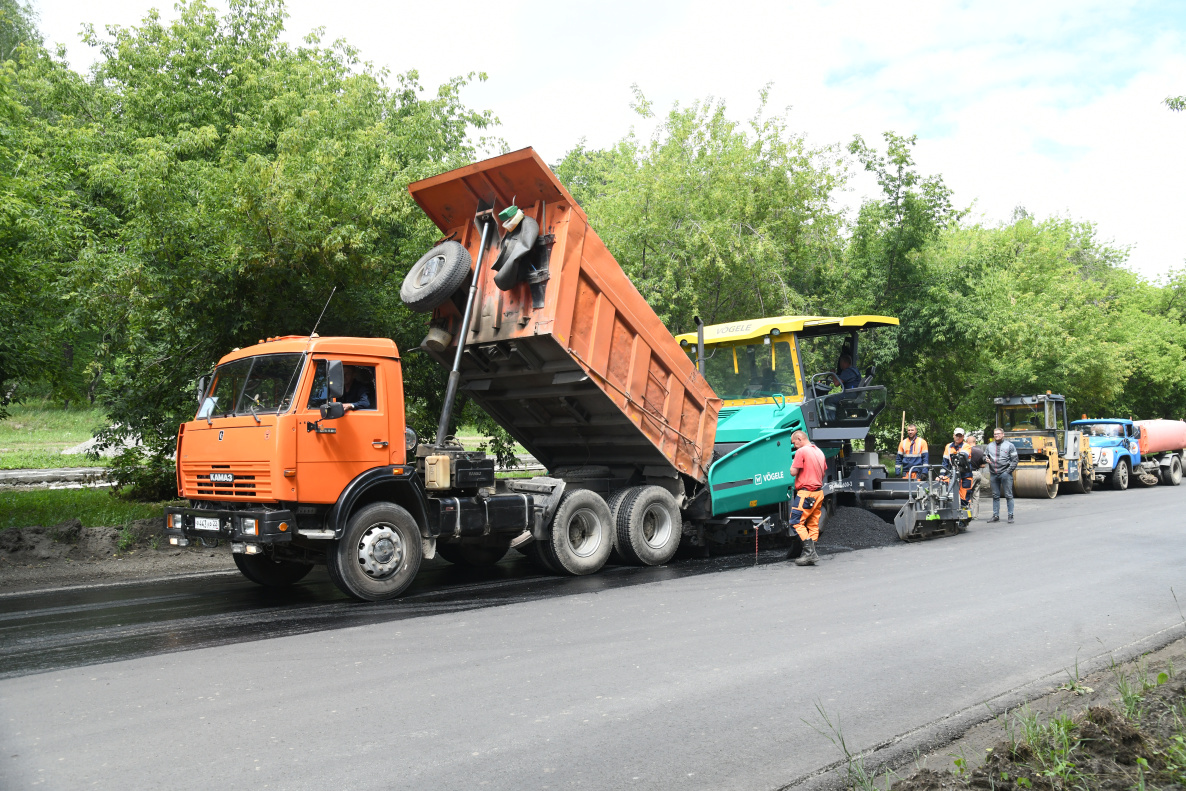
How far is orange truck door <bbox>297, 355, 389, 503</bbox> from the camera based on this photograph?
25.3ft

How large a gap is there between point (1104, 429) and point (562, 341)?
68.0 feet

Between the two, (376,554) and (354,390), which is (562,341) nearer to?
(354,390)

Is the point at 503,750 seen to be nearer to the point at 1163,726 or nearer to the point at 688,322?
the point at 1163,726

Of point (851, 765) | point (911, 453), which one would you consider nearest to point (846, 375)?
point (911, 453)

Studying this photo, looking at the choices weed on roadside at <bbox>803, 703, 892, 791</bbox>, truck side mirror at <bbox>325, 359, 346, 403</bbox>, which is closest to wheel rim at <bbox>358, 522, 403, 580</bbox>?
truck side mirror at <bbox>325, 359, 346, 403</bbox>

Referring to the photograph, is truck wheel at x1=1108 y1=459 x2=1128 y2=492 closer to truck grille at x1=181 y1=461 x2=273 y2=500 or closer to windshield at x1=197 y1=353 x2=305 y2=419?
windshield at x1=197 y1=353 x2=305 y2=419

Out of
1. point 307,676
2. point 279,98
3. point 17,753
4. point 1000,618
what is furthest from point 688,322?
point 17,753

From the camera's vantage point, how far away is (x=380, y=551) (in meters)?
8.03

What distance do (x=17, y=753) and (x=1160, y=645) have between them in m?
7.09

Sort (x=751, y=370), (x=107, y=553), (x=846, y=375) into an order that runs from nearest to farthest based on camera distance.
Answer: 1. (x=107, y=553)
2. (x=751, y=370)
3. (x=846, y=375)

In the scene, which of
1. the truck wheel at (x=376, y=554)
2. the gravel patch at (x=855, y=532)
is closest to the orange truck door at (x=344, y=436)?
the truck wheel at (x=376, y=554)

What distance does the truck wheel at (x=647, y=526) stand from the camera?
33.0 feet

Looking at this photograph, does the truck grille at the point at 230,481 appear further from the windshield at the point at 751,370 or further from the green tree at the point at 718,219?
the green tree at the point at 718,219

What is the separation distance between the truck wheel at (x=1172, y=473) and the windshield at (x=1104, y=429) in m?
2.84
